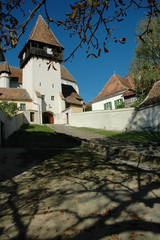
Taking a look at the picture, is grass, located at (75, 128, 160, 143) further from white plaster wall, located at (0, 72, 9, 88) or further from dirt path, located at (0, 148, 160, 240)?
white plaster wall, located at (0, 72, 9, 88)

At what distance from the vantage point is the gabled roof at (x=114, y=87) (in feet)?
89.8

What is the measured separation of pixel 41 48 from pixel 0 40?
34162 millimetres

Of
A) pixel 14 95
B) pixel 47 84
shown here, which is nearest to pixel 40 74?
pixel 47 84

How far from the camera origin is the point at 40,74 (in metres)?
32.7

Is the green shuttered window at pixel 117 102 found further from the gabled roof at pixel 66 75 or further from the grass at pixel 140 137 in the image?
the gabled roof at pixel 66 75

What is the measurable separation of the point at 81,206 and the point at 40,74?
1306 inches

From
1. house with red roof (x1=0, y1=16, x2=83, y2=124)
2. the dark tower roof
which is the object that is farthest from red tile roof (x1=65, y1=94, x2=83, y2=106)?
the dark tower roof

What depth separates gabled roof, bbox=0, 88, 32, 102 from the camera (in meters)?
28.9

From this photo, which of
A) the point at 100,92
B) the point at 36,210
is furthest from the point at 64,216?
the point at 100,92

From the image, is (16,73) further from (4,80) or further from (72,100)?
(72,100)

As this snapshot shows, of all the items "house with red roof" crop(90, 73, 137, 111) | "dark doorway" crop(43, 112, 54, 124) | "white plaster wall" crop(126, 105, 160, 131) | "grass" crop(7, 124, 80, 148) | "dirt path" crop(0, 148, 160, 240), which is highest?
"house with red roof" crop(90, 73, 137, 111)

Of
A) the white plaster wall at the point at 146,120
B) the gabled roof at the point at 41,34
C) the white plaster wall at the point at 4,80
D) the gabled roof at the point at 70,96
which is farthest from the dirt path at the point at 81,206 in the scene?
the gabled roof at the point at 41,34

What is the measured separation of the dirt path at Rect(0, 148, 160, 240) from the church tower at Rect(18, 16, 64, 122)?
27557 millimetres

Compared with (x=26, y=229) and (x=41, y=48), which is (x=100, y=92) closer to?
(x=41, y=48)
